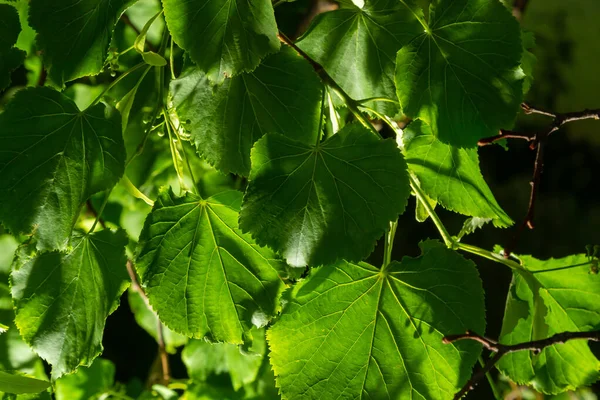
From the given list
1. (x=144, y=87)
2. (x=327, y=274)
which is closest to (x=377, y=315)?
(x=327, y=274)

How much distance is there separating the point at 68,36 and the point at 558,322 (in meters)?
0.49

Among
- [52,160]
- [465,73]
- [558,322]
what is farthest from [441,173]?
[52,160]

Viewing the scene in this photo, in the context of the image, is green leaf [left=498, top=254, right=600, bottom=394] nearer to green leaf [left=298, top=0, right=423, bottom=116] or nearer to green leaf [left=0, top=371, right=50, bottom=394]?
green leaf [left=298, top=0, right=423, bottom=116]

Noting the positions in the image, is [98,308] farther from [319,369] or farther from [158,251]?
[319,369]

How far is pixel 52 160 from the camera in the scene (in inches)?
20.4

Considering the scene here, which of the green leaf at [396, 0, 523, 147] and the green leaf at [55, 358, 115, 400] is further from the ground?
the green leaf at [396, 0, 523, 147]

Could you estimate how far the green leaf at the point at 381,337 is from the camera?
0.54m

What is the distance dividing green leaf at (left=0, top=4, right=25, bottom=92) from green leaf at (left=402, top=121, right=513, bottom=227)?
1.06ft

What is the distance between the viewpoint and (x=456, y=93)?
0.49 meters

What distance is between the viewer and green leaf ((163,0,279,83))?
0.47 metres

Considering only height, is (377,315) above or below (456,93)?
below

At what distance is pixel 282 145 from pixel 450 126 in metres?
0.12

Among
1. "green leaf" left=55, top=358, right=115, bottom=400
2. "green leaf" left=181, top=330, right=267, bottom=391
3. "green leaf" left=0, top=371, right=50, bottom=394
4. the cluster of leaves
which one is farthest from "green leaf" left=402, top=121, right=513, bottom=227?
"green leaf" left=55, top=358, right=115, bottom=400

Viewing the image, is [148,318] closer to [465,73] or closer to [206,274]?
[206,274]
